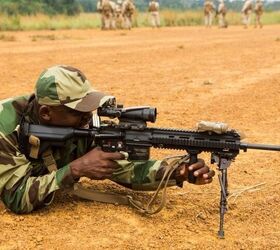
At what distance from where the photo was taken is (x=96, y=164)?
144 inches

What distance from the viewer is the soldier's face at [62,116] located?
367 cm

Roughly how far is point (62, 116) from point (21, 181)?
486 millimetres

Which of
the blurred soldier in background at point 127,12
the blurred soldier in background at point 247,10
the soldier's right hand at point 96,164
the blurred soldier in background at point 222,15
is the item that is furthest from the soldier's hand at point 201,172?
the blurred soldier in background at point 247,10

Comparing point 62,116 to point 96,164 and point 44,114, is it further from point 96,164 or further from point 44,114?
point 96,164

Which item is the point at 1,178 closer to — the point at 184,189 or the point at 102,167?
the point at 102,167

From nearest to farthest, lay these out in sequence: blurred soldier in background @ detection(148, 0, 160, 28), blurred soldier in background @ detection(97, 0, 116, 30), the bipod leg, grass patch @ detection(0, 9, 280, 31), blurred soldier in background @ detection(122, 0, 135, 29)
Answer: the bipod leg
grass patch @ detection(0, 9, 280, 31)
blurred soldier in background @ detection(97, 0, 116, 30)
blurred soldier in background @ detection(122, 0, 135, 29)
blurred soldier in background @ detection(148, 0, 160, 28)

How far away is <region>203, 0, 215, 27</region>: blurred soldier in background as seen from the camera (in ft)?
111

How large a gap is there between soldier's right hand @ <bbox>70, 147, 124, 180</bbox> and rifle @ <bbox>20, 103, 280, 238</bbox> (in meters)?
0.05

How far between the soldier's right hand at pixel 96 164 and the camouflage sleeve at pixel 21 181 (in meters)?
0.06

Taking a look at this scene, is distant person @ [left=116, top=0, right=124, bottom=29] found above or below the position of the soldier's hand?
below

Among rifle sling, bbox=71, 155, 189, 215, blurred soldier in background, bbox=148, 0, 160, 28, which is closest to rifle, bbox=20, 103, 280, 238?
rifle sling, bbox=71, 155, 189, 215

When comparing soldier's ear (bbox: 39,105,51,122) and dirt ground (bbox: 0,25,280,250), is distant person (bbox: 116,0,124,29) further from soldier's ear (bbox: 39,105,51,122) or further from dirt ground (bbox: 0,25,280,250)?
soldier's ear (bbox: 39,105,51,122)

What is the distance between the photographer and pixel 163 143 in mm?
3609

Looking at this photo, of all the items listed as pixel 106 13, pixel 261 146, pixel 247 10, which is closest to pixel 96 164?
pixel 261 146
